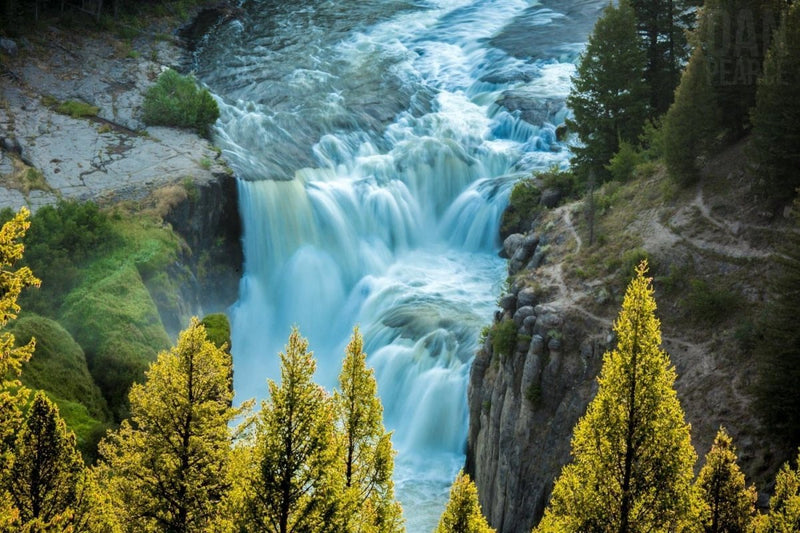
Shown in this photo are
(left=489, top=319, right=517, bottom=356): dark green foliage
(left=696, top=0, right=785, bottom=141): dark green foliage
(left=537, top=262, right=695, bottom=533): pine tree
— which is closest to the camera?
(left=537, top=262, right=695, bottom=533): pine tree

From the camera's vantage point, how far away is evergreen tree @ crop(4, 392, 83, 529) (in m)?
16.2

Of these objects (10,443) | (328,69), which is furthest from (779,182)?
(328,69)

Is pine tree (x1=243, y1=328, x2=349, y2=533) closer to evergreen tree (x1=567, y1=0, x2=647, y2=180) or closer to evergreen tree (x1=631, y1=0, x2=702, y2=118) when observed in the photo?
evergreen tree (x1=567, y1=0, x2=647, y2=180)

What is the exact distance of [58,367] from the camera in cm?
2752

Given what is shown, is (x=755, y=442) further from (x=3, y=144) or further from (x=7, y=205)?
(x=3, y=144)

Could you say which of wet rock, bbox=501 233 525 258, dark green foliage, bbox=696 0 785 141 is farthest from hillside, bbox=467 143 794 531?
wet rock, bbox=501 233 525 258

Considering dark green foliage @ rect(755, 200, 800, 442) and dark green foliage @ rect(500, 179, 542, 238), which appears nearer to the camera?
dark green foliage @ rect(755, 200, 800, 442)

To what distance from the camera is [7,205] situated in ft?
136

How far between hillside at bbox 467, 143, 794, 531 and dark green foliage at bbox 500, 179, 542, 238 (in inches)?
487

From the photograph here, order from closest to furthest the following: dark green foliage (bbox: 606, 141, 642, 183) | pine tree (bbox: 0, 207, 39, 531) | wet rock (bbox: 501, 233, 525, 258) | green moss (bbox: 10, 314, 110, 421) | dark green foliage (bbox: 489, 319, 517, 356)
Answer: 1. pine tree (bbox: 0, 207, 39, 531)
2. green moss (bbox: 10, 314, 110, 421)
3. dark green foliage (bbox: 489, 319, 517, 356)
4. dark green foliage (bbox: 606, 141, 642, 183)
5. wet rock (bbox: 501, 233, 525, 258)

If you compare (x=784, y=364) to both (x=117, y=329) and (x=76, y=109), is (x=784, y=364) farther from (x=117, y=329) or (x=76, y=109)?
(x=76, y=109)

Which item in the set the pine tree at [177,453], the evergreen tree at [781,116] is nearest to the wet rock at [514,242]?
the evergreen tree at [781,116]

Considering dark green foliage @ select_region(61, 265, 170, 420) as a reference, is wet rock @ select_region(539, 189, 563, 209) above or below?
above

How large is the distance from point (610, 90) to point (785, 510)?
28324 mm
